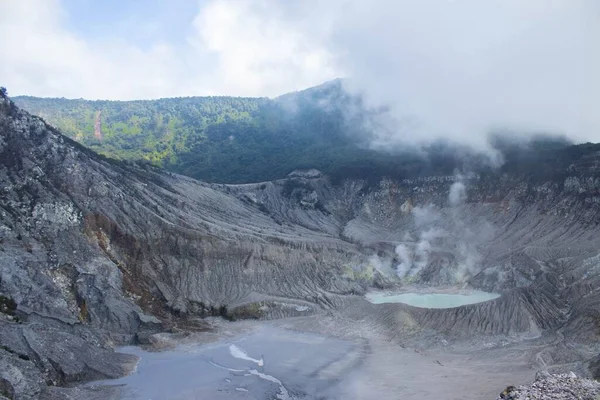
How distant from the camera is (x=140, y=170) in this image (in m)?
90.8

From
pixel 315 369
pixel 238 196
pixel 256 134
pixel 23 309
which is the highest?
pixel 256 134

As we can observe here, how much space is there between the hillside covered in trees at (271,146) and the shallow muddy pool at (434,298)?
36.7m

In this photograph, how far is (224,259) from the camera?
74812 millimetres

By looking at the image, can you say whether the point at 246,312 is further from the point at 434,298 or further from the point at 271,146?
the point at 271,146

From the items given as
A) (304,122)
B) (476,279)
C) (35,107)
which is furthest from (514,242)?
(35,107)

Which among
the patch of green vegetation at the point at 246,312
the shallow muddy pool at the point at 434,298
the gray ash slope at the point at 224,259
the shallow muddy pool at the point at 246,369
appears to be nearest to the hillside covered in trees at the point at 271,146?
the gray ash slope at the point at 224,259

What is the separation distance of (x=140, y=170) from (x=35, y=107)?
119817 millimetres

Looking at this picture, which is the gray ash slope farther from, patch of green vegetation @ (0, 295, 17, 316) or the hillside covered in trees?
the hillside covered in trees

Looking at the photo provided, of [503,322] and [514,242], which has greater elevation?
[514,242]

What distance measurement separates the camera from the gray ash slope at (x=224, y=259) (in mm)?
49406

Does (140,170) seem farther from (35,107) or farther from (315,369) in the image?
(35,107)

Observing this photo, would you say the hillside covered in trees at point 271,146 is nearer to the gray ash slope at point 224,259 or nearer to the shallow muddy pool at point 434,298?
the gray ash slope at point 224,259

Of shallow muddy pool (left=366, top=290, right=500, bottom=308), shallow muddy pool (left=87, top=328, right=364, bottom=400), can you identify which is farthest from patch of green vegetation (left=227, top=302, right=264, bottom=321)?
shallow muddy pool (left=366, top=290, right=500, bottom=308)

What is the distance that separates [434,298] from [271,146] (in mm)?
103024
